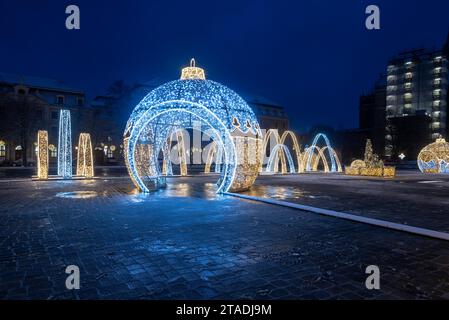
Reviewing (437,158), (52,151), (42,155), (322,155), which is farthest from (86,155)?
(437,158)

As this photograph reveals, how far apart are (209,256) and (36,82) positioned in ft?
164

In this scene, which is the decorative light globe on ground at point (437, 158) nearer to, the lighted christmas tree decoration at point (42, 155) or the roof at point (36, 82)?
the lighted christmas tree decoration at point (42, 155)

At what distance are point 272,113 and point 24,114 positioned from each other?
148 feet

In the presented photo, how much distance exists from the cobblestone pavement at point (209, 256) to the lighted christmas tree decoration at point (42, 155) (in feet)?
37.4

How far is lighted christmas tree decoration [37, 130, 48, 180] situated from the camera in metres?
18.9

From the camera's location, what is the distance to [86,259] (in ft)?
15.9

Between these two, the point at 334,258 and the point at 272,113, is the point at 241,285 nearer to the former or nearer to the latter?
the point at 334,258

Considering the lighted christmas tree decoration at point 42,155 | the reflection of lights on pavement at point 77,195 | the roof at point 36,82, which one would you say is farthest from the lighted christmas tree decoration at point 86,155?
the roof at point 36,82

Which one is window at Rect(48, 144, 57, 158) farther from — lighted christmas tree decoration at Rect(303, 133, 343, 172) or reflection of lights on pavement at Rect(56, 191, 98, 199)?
reflection of lights on pavement at Rect(56, 191, 98, 199)

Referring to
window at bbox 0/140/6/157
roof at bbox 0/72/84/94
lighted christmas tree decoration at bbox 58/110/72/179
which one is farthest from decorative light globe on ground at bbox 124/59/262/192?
roof at bbox 0/72/84/94

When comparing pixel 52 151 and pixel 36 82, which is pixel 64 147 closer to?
pixel 52 151

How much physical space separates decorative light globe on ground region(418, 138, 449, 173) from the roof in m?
46.6

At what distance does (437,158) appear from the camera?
1220 inches
